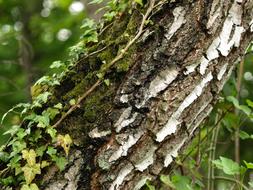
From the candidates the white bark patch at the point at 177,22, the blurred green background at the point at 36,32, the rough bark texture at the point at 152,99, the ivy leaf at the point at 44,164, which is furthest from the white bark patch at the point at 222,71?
the blurred green background at the point at 36,32

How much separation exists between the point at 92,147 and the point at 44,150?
186 mm

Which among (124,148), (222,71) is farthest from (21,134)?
(222,71)

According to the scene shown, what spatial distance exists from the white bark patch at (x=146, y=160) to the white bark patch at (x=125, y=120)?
0.44 ft

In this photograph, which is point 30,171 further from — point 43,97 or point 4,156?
point 43,97

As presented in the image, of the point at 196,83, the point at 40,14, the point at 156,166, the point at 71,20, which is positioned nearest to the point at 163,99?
the point at 196,83

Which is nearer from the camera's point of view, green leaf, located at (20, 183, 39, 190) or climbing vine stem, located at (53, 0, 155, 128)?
green leaf, located at (20, 183, 39, 190)

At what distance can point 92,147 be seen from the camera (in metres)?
1.73

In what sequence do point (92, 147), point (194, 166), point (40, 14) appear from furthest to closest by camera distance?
point (40, 14), point (194, 166), point (92, 147)

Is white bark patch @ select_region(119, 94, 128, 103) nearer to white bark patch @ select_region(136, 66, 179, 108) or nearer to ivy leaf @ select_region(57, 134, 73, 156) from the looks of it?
white bark patch @ select_region(136, 66, 179, 108)

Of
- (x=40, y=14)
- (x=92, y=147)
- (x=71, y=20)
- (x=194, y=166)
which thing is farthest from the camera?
(x=40, y=14)

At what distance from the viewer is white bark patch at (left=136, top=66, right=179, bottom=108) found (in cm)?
173

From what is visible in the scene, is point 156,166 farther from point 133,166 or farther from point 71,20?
point 71,20

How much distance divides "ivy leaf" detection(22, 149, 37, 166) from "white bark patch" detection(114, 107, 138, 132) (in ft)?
1.06

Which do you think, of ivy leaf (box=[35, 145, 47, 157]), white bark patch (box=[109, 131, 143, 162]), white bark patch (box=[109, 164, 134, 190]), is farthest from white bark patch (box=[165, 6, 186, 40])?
ivy leaf (box=[35, 145, 47, 157])
